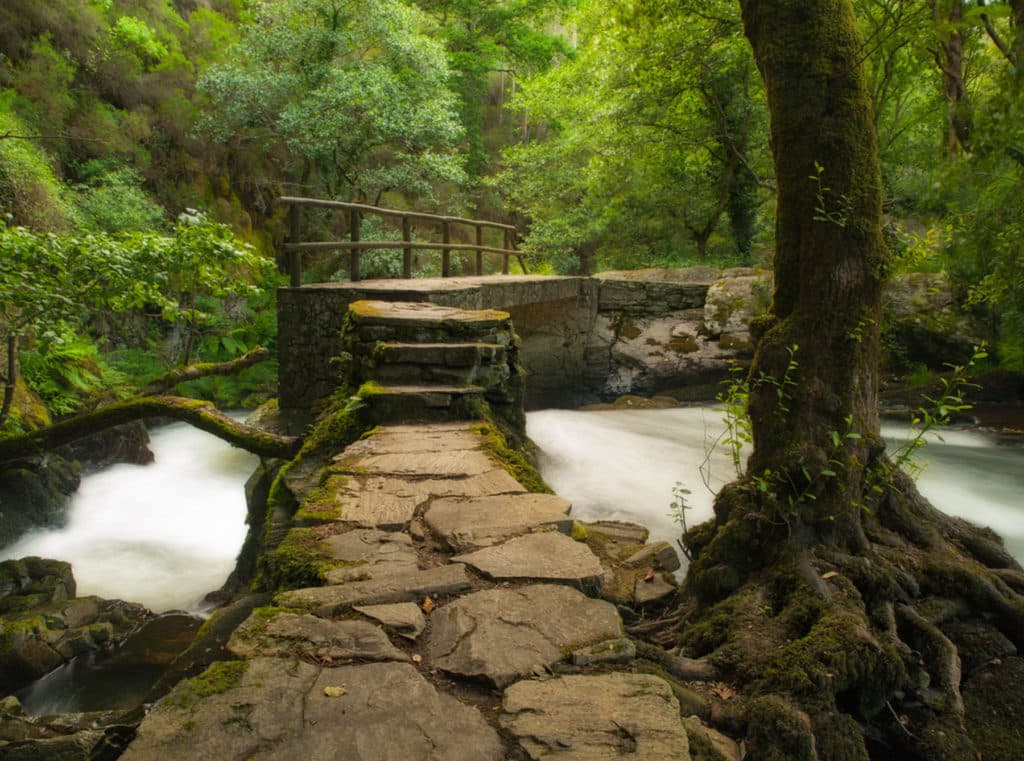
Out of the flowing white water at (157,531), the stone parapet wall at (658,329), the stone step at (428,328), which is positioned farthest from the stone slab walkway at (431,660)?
the stone parapet wall at (658,329)

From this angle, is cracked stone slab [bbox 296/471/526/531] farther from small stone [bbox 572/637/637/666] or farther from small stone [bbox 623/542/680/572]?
small stone [bbox 623/542/680/572]

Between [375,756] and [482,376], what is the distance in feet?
10.3

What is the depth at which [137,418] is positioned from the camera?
6.13 meters

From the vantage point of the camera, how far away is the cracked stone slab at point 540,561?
2.30m

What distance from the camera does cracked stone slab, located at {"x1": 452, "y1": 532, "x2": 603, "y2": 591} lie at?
7.55 ft

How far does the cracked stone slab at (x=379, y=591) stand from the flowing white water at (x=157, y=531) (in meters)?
5.01

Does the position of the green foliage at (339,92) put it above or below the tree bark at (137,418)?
above

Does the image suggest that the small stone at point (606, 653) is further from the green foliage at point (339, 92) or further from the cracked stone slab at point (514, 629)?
the green foliage at point (339, 92)

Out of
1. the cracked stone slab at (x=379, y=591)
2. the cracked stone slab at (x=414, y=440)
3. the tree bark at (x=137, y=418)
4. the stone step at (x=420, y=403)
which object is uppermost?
the stone step at (x=420, y=403)

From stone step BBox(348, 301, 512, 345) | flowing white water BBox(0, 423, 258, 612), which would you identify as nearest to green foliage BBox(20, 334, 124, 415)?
flowing white water BBox(0, 423, 258, 612)

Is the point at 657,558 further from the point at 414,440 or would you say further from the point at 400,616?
the point at 400,616

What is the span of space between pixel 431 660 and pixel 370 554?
0.65m

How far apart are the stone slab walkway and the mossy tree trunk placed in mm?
970

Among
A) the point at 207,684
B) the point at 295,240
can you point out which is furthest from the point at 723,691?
the point at 295,240
